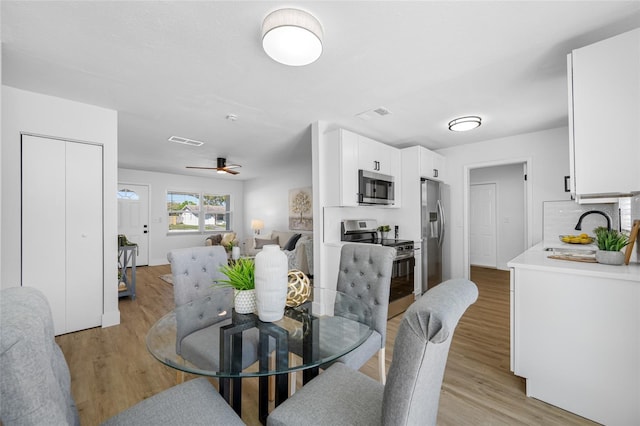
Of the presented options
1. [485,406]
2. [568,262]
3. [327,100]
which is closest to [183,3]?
[327,100]

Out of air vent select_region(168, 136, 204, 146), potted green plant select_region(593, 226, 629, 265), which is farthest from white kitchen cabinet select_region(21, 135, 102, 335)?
potted green plant select_region(593, 226, 629, 265)

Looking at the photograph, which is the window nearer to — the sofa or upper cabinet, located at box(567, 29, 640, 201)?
the sofa

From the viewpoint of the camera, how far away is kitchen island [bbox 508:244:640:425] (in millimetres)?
1527

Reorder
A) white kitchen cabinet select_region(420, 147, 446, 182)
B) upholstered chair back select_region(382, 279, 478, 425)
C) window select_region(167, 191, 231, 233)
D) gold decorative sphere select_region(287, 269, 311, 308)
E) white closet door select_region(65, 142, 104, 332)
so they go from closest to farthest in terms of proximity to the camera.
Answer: upholstered chair back select_region(382, 279, 478, 425)
gold decorative sphere select_region(287, 269, 311, 308)
white closet door select_region(65, 142, 104, 332)
white kitchen cabinet select_region(420, 147, 446, 182)
window select_region(167, 191, 231, 233)

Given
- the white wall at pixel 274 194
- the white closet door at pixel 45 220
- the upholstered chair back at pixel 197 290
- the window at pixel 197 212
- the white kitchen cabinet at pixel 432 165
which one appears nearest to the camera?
the upholstered chair back at pixel 197 290

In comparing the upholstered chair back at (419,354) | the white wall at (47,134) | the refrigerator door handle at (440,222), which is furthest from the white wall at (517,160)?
the white wall at (47,134)

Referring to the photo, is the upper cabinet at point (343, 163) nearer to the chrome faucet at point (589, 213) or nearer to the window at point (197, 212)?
the chrome faucet at point (589, 213)

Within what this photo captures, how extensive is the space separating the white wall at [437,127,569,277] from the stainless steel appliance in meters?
0.33

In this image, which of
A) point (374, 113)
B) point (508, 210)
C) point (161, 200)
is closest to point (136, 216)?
point (161, 200)

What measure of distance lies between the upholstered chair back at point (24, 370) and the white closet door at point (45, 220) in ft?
8.68

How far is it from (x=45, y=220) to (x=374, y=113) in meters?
3.58

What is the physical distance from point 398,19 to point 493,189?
576 centimetres

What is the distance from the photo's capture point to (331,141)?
348cm

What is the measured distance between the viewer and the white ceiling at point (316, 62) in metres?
1.59
